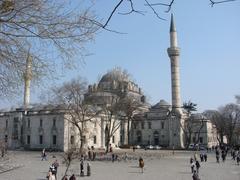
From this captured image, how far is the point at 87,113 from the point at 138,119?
29.8 metres

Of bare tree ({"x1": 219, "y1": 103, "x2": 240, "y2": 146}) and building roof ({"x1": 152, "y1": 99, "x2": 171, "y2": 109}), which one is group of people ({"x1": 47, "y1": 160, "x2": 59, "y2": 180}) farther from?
building roof ({"x1": 152, "y1": 99, "x2": 171, "y2": 109})

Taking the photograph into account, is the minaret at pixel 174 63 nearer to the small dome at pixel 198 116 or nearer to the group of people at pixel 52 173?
the small dome at pixel 198 116

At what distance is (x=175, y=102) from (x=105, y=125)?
13765 mm

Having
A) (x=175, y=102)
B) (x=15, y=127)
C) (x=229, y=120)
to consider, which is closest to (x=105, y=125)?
(x=175, y=102)

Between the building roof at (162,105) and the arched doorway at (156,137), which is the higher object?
the building roof at (162,105)

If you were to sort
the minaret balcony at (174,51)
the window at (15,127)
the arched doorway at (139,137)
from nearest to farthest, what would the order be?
the window at (15,127) < the minaret balcony at (174,51) < the arched doorway at (139,137)

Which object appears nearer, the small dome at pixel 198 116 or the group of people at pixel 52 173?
the group of people at pixel 52 173

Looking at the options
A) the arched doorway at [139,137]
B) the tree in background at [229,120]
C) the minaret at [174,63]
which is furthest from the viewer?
the arched doorway at [139,137]

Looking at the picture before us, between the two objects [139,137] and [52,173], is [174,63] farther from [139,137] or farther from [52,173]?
[52,173]

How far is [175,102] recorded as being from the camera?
213 feet

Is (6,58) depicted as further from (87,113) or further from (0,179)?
(87,113)

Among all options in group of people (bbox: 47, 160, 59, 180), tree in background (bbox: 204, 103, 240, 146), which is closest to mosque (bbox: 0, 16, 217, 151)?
tree in background (bbox: 204, 103, 240, 146)

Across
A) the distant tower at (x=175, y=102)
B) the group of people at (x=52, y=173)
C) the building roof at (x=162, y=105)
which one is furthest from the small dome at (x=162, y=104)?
the group of people at (x=52, y=173)

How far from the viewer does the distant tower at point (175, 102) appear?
206 ft
